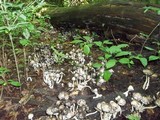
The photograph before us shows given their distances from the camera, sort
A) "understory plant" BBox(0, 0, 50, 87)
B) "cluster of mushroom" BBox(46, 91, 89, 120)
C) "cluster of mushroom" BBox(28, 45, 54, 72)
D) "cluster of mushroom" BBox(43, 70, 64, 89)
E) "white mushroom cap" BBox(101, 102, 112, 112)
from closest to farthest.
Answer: "understory plant" BBox(0, 0, 50, 87)
"white mushroom cap" BBox(101, 102, 112, 112)
"cluster of mushroom" BBox(46, 91, 89, 120)
"cluster of mushroom" BBox(43, 70, 64, 89)
"cluster of mushroom" BBox(28, 45, 54, 72)

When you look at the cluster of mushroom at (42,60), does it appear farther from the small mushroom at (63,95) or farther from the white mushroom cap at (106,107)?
the white mushroom cap at (106,107)

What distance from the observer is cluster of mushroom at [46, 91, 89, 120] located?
7.78 ft

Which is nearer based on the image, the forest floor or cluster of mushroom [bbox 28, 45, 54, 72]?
the forest floor

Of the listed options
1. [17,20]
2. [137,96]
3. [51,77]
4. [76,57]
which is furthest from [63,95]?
[17,20]

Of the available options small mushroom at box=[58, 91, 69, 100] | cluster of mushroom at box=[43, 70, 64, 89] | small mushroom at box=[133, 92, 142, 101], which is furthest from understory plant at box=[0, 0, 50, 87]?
small mushroom at box=[133, 92, 142, 101]

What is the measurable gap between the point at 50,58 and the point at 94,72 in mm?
713

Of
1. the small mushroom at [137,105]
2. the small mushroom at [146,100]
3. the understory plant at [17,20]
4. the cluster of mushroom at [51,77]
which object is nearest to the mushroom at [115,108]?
the small mushroom at [137,105]

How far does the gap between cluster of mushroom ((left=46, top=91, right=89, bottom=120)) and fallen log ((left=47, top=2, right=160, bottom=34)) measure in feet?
4.57

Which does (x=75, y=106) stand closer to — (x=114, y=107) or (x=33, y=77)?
(x=114, y=107)

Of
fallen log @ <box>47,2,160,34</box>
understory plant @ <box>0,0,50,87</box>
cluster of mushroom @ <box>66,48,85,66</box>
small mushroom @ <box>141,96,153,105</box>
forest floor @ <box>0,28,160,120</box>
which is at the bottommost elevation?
forest floor @ <box>0,28,160,120</box>

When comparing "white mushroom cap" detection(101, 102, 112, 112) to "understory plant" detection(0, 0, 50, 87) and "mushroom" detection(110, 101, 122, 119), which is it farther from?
"understory plant" detection(0, 0, 50, 87)

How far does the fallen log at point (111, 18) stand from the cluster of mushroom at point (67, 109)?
1394 millimetres

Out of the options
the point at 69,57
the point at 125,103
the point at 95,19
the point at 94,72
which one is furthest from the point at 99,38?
the point at 125,103

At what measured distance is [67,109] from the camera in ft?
8.02
